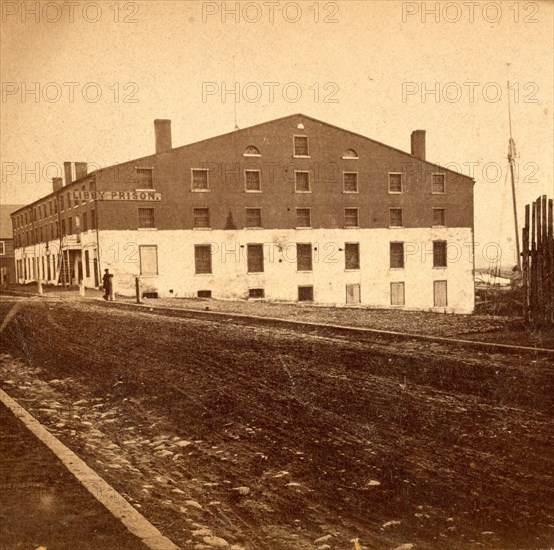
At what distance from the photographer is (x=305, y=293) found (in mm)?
34625

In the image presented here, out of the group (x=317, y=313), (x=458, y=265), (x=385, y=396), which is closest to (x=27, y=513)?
(x=385, y=396)

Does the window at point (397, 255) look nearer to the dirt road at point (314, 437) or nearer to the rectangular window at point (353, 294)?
the rectangular window at point (353, 294)

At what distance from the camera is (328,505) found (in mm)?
3941

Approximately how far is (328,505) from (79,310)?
50.3 feet

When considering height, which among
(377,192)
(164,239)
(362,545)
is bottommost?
(362,545)

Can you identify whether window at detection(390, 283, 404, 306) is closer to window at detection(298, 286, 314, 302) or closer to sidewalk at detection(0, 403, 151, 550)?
window at detection(298, 286, 314, 302)

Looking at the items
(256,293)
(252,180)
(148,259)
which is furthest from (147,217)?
(256,293)

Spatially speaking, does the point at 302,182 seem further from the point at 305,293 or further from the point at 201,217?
the point at 305,293

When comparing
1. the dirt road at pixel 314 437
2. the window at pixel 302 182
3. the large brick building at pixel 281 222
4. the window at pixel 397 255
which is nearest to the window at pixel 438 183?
the large brick building at pixel 281 222

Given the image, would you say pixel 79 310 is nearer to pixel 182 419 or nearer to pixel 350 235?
pixel 182 419

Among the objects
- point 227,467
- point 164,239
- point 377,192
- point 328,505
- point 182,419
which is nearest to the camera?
point 328,505

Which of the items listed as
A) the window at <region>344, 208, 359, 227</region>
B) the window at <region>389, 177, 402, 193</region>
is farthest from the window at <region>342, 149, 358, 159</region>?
the window at <region>344, 208, 359, 227</region>

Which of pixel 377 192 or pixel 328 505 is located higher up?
pixel 377 192

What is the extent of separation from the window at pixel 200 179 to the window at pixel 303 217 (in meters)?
5.61
